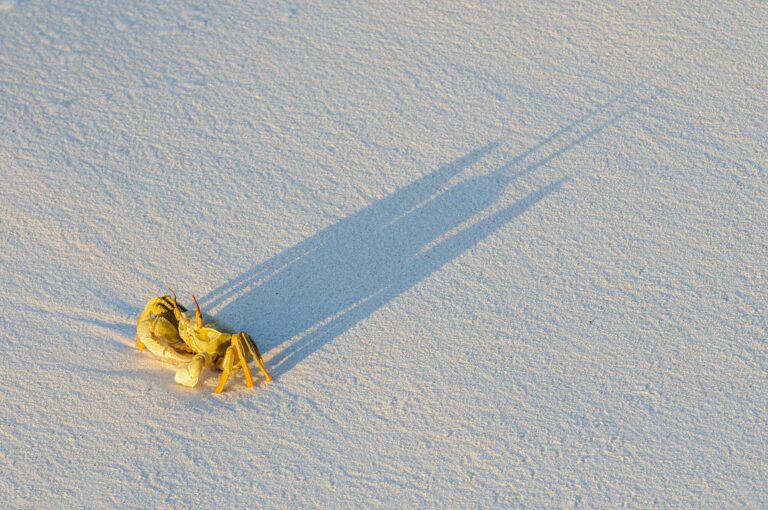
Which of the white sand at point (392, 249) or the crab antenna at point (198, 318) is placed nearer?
the white sand at point (392, 249)

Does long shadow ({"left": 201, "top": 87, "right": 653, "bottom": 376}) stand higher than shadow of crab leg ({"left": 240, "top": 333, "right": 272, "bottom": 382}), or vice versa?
long shadow ({"left": 201, "top": 87, "right": 653, "bottom": 376})

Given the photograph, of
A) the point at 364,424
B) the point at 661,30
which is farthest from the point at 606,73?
the point at 364,424

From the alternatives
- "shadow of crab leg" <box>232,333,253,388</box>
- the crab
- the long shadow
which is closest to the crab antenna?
the crab

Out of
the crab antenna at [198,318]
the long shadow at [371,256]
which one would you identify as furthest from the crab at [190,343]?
the long shadow at [371,256]

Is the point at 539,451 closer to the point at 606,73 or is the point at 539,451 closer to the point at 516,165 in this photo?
the point at 516,165

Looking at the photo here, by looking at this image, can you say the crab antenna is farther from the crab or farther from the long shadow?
the long shadow

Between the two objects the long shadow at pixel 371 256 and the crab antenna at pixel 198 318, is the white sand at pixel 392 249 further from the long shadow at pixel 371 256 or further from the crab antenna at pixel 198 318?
the crab antenna at pixel 198 318

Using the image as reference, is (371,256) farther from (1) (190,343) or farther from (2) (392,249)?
(1) (190,343)

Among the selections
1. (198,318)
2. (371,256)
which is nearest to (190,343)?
(198,318)
